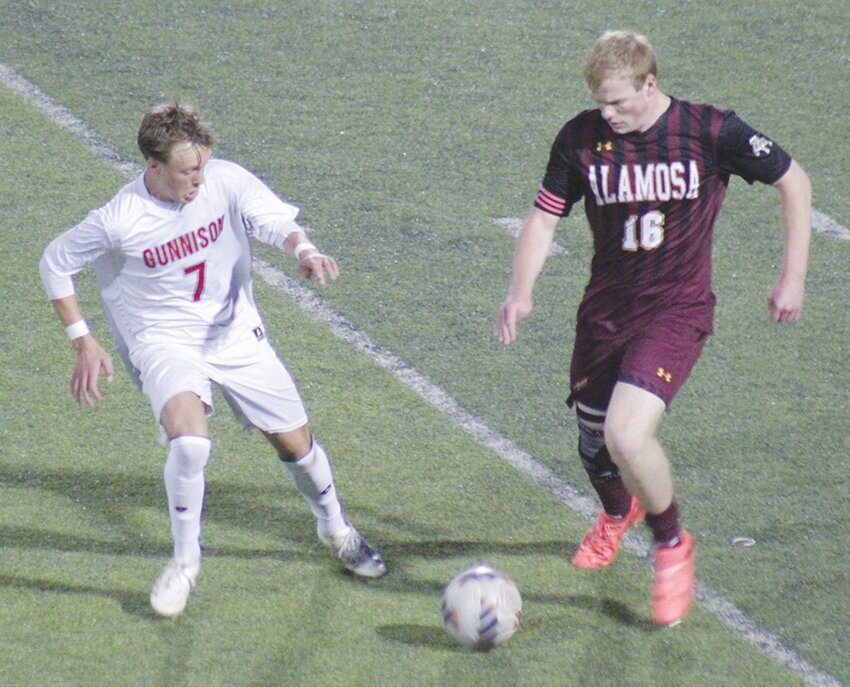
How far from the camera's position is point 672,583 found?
5.20 m

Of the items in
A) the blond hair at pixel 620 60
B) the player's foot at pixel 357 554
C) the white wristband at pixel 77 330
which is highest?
the blond hair at pixel 620 60

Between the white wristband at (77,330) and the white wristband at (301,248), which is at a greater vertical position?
the white wristband at (301,248)

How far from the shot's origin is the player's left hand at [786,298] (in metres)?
5.11

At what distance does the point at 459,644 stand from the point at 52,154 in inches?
213

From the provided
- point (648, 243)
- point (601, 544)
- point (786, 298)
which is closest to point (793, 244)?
point (786, 298)

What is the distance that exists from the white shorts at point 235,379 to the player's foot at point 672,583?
142 cm

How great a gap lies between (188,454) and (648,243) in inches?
69.4

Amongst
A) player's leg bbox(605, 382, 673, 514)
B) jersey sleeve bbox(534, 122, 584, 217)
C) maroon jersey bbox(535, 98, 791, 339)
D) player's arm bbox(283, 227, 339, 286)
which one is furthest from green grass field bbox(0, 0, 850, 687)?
jersey sleeve bbox(534, 122, 584, 217)

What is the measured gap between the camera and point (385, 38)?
1128 centimetres

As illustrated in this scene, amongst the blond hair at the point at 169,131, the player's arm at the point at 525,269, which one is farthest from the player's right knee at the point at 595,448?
the blond hair at the point at 169,131

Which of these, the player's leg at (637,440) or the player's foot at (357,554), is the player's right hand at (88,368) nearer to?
the player's foot at (357,554)

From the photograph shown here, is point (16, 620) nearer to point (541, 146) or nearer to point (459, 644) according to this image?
point (459, 644)

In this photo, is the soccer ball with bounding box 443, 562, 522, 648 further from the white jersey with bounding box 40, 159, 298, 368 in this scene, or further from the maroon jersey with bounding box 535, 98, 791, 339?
the white jersey with bounding box 40, 159, 298, 368

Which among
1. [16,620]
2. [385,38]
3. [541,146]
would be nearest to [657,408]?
[16,620]
